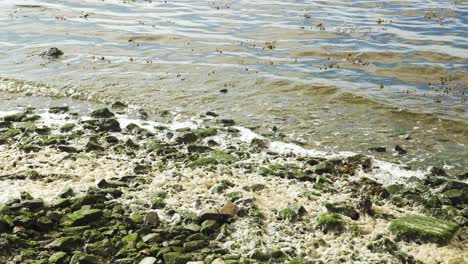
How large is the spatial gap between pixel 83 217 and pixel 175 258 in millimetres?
2354

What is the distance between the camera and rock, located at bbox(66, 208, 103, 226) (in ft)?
32.8

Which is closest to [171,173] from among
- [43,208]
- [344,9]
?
[43,208]

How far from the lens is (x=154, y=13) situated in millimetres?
38344

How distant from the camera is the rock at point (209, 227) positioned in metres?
9.94

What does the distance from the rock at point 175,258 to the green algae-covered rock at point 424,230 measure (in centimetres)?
420

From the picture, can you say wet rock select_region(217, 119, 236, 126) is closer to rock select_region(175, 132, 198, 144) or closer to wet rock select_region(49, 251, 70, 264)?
rock select_region(175, 132, 198, 144)

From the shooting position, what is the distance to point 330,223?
10062 millimetres

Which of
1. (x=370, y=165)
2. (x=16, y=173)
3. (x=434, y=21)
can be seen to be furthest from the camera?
(x=434, y=21)

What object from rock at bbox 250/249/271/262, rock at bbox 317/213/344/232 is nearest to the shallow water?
rock at bbox 317/213/344/232

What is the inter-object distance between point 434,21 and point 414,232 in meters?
25.0

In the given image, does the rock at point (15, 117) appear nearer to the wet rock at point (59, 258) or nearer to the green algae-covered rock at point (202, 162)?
the green algae-covered rock at point (202, 162)

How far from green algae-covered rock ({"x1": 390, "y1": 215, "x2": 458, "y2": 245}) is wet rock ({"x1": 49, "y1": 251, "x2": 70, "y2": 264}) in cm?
628

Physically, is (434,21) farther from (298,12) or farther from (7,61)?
(7,61)

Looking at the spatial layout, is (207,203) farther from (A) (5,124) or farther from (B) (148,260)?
(A) (5,124)
